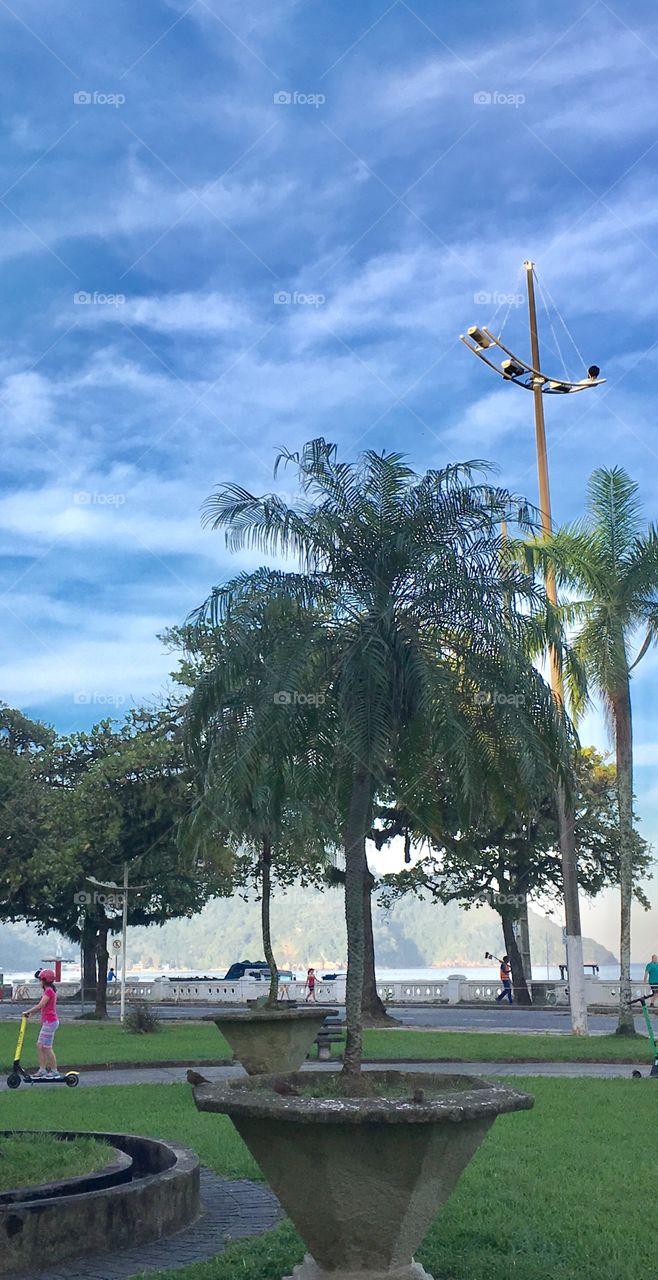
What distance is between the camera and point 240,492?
10.5m

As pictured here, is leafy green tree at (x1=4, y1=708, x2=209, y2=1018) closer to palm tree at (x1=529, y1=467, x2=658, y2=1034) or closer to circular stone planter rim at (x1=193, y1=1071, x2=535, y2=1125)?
palm tree at (x1=529, y1=467, x2=658, y2=1034)

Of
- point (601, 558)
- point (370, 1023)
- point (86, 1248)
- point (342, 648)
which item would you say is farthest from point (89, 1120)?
point (370, 1023)

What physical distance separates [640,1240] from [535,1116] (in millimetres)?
6279

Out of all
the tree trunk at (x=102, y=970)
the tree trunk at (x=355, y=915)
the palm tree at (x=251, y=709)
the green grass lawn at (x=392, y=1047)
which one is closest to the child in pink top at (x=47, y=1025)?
the green grass lawn at (x=392, y=1047)

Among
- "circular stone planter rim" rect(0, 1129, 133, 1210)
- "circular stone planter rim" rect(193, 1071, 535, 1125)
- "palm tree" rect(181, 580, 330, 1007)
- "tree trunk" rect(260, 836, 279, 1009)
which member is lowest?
"circular stone planter rim" rect(0, 1129, 133, 1210)

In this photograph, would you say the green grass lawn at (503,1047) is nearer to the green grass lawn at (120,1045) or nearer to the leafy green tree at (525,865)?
the green grass lawn at (120,1045)

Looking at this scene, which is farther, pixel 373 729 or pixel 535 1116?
pixel 535 1116

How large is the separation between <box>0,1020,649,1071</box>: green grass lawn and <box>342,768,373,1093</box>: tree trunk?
1293 centimetres

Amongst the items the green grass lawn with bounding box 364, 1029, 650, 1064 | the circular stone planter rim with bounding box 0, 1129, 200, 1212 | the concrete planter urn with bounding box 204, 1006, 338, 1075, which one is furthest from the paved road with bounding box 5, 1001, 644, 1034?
the circular stone planter rim with bounding box 0, 1129, 200, 1212

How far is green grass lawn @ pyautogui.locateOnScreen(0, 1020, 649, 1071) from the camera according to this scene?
21.6 metres

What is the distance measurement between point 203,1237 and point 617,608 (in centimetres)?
1997

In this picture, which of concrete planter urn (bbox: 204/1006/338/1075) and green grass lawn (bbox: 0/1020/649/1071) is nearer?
concrete planter urn (bbox: 204/1006/338/1075)

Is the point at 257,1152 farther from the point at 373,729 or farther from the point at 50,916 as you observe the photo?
the point at 50,916

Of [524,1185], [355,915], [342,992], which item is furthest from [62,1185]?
[342,992]
